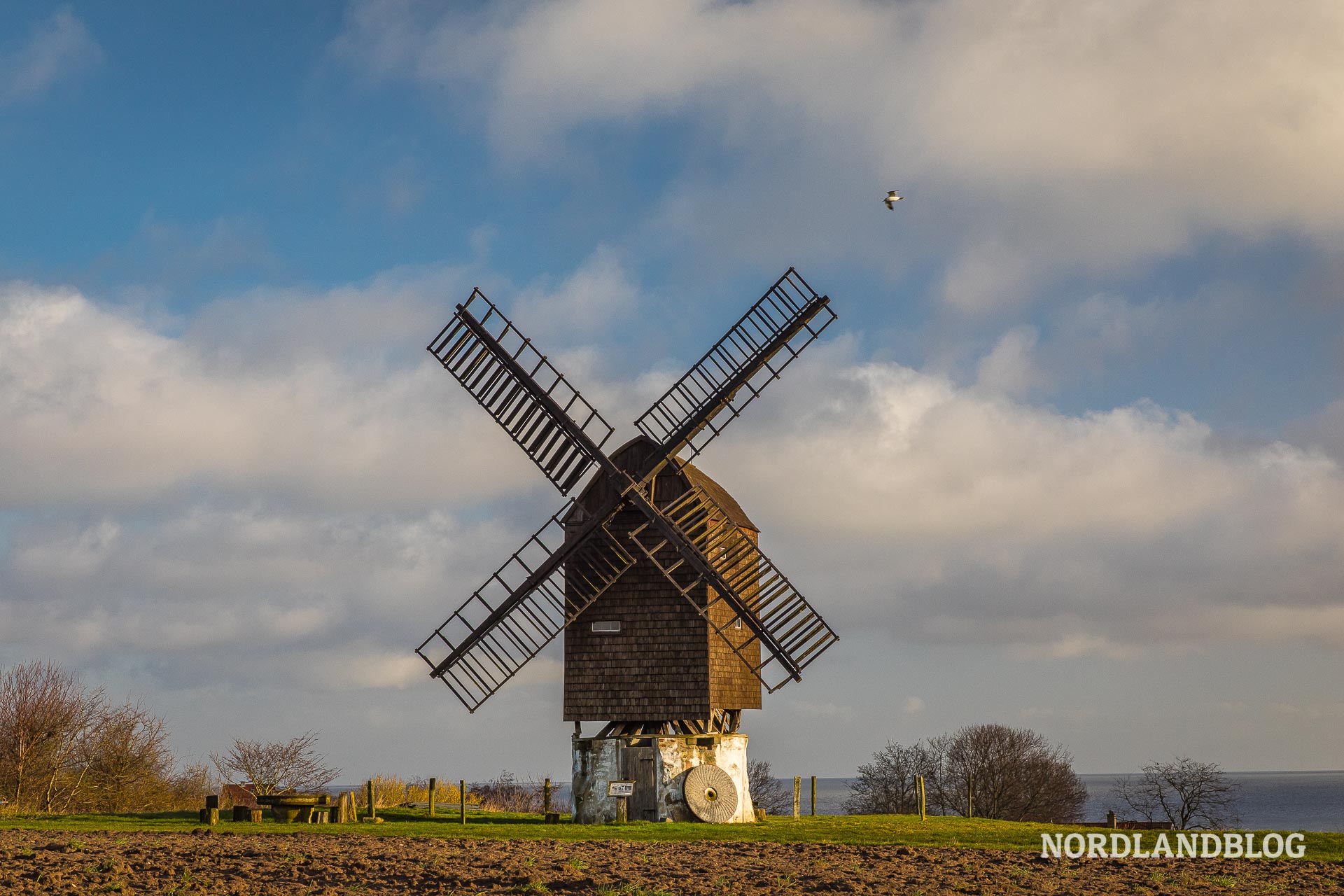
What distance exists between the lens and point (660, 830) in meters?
25.0

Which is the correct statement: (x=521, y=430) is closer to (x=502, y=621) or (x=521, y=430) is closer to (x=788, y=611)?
(x=502, y=621)

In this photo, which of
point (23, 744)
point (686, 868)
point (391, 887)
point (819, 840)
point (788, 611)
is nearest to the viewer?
point (391, 887)

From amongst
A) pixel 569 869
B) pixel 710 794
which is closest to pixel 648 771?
pixel 710 794

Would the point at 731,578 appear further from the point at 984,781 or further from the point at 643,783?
the point at 984,781

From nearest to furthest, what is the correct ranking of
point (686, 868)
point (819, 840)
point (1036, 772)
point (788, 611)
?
point (686, 868) → point (819, 840) → point (788, 611) → point (1036, 772)

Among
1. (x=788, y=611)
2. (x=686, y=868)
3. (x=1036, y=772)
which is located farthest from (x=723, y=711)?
(x=1036, y=772)

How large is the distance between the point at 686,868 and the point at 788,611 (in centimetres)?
1037

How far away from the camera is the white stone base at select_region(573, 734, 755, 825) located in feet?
88.2

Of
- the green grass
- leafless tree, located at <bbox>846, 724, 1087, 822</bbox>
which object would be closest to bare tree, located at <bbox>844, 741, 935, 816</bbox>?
leafless tree, located at <bbox>846, 724, 1087, 822</bbox>

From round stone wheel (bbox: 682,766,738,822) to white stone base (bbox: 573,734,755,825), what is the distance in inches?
5.0

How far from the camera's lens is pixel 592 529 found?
2764 centimetres

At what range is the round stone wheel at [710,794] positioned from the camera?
2691 cm

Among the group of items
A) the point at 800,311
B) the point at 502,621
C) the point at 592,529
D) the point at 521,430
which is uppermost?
the point at 800,311

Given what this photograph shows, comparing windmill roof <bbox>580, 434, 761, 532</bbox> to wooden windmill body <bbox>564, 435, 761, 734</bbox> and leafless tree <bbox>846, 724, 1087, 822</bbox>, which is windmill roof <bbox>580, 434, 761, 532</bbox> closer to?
wooden windmill body <bbox>564, 435, 761, 734</bbox>
